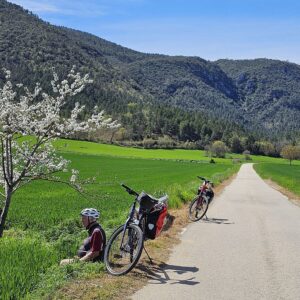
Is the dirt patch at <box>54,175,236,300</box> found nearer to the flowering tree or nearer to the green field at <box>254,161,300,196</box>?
the flowering tree

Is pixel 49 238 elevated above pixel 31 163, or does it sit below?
below

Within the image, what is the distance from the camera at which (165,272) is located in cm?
818

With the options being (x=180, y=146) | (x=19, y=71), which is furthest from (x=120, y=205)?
(x=19, y=71)

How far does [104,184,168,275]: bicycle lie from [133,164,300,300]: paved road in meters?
0.61

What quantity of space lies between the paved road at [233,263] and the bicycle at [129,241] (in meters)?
0.61

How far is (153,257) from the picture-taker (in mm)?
9328

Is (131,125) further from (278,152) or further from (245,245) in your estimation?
(245,245)

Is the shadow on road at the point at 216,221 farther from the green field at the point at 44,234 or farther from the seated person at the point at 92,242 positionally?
the seated person at the point at 92,242

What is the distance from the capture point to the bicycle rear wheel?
50.6ft

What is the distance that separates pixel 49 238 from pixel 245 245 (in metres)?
5.08

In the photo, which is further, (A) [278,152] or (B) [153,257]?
(A) [278,152]

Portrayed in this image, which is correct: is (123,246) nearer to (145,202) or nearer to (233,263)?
(145,202)

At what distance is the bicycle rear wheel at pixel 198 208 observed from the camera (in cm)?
1541

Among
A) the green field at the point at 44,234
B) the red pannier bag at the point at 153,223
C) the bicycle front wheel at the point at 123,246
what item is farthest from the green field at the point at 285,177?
the bicycle front wheel at the point at 123,246
